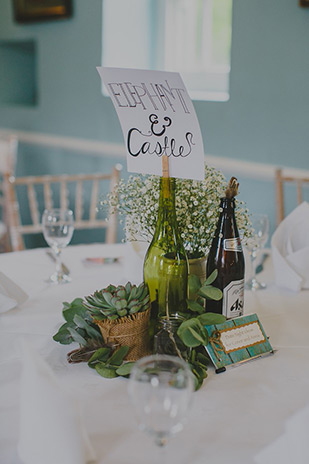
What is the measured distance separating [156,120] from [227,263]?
0.29 metres

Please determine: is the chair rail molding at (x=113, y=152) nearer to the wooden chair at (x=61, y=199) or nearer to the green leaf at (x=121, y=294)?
the wooden chair at (x=61, y=199)

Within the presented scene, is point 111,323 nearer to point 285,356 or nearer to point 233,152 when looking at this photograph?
point 285,356

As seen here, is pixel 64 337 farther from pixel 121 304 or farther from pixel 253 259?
pixel 253 259

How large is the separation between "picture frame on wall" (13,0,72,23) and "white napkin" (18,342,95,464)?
2753 mm

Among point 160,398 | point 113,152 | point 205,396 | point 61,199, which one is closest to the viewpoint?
point 160,398

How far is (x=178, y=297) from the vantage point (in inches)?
43.6

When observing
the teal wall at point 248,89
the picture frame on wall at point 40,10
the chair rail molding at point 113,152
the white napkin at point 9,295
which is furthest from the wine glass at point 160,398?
the picture frame on wall at point 40,10

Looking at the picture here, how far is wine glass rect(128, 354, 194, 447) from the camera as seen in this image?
2.22 ft

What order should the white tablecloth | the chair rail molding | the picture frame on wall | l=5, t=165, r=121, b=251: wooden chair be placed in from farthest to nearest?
the picture frame on wall
the chair rail molding
l=5, t=165, r=121, b=251: wooden chair
the white tablecloth

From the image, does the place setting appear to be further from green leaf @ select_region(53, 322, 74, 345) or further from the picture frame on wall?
the picture frame on wall

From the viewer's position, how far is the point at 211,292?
1.05 meters

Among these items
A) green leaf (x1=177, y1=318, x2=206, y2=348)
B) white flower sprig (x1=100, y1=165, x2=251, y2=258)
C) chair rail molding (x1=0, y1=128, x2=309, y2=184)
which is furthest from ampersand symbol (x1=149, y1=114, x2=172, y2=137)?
chair rail molding (x1=0, y1=128, x2=309, y2=184)

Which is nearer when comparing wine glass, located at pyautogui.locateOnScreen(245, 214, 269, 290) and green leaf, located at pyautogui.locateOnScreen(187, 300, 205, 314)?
green leaf, located at pyautogui.locateOnScreen(187, 300, 205, 314)

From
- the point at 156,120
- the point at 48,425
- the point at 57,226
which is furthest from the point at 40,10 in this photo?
the point at 48,425
